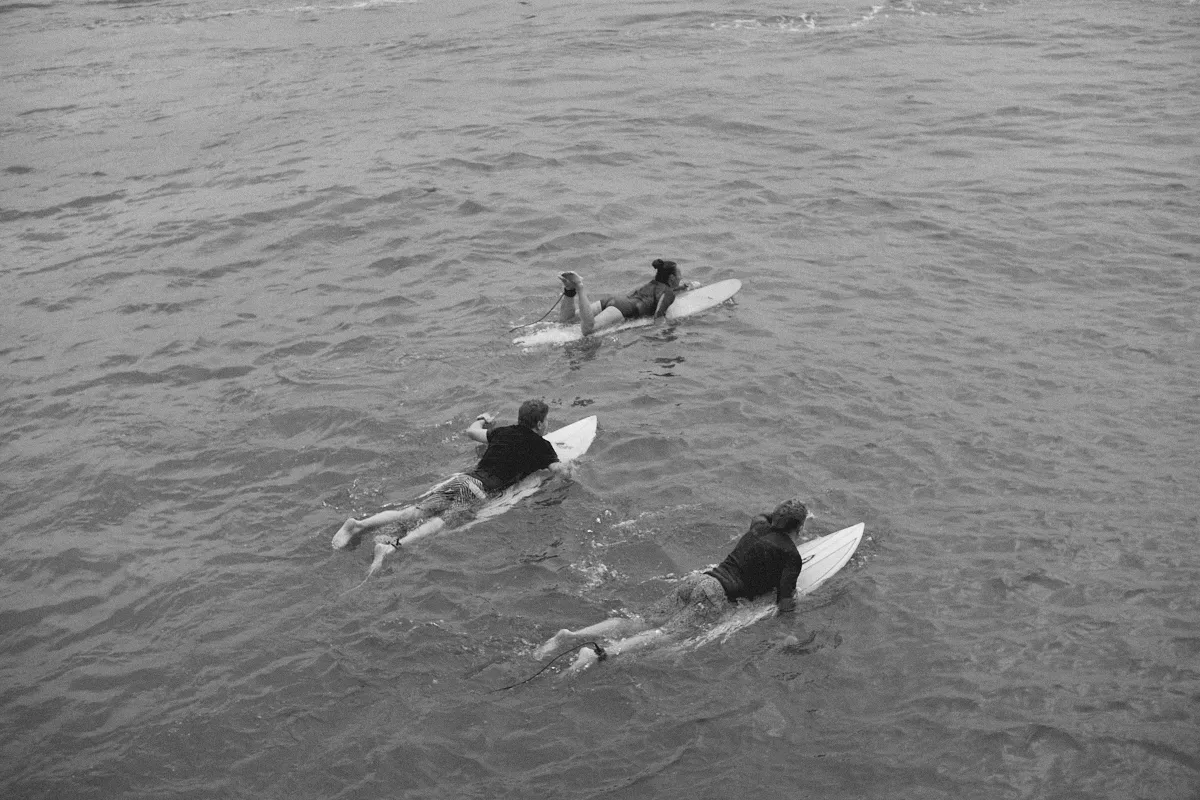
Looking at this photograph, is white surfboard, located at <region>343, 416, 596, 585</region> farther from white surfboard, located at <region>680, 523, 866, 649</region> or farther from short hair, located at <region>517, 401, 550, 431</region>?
white surfboard, located at <region>680, 523, 866, 649</region>

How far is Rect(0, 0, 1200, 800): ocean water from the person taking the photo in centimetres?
865

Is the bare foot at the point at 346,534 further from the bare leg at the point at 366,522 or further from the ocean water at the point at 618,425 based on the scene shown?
the ocean water at the point at 618,425

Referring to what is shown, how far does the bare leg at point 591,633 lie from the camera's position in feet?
30.4

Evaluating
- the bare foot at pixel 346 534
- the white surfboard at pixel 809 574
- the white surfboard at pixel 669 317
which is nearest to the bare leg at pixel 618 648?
the white surfboard at pixel 809 574

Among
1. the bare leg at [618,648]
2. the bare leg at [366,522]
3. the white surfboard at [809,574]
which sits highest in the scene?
the bare leg at [366,522]

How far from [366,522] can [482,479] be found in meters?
1.32

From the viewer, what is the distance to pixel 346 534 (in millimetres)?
10695

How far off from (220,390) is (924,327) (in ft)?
32.8

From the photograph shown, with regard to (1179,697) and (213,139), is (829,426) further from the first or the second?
(213,139)

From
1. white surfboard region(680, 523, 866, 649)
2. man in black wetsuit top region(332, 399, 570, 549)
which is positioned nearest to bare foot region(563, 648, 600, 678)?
white surfboard region(680, 523, 866, 649)

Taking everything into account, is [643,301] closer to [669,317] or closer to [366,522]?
[669,317]

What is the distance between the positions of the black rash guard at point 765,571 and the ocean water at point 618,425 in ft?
1.23

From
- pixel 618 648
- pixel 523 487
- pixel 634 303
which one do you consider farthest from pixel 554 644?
pixel 634 303

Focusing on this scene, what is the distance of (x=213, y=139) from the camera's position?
25594 millimetres
